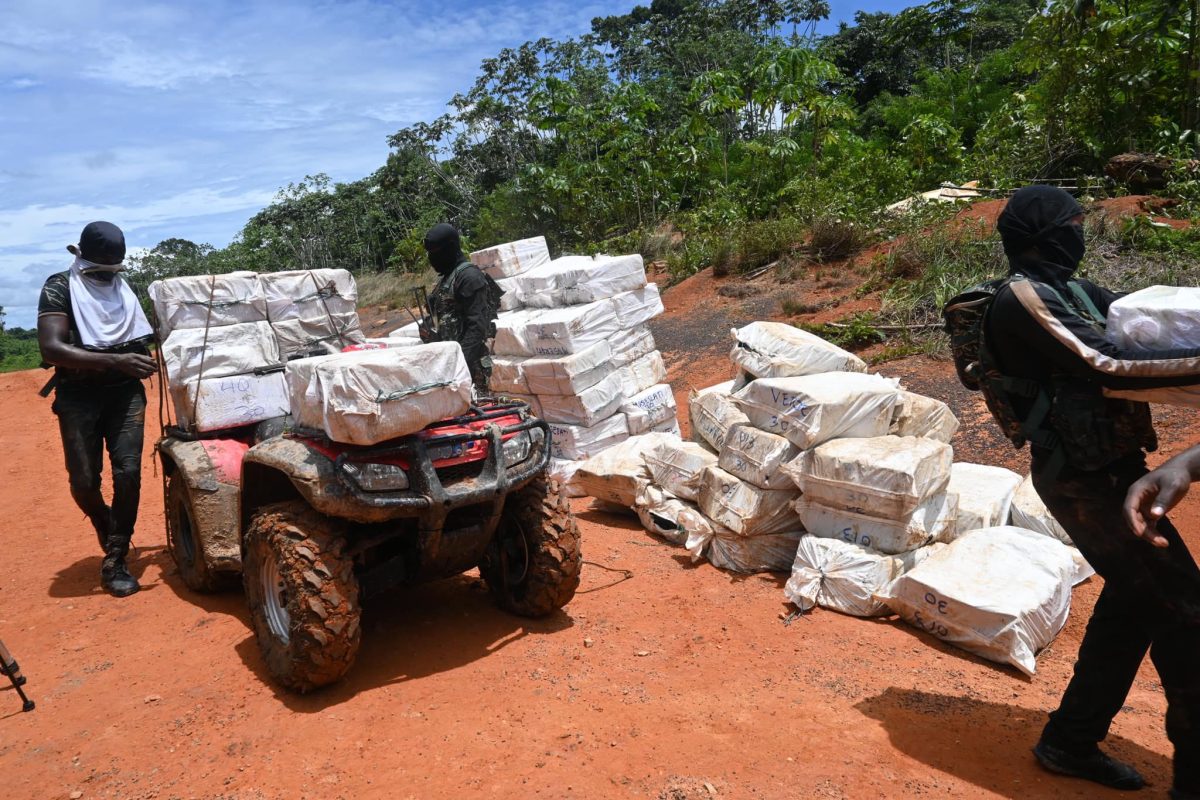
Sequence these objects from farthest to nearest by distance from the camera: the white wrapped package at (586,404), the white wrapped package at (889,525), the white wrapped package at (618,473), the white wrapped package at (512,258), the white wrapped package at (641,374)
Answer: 1. the white wrapped package at (512,258)
2. the white wrapped package at (641,374)
3. the white wrapped package at (586,404)
4. the white wrapped package at (618,473)
5. the white wrapped package at (889,525)

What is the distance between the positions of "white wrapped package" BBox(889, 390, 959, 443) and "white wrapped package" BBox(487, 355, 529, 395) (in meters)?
3.06

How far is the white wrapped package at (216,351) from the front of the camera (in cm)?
472

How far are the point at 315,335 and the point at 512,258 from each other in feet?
9.05

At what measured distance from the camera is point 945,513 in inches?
177

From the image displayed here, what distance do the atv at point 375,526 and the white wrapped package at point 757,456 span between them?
1.30 meters

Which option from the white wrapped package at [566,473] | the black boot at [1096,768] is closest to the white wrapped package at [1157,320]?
the black boot at [1096,768]

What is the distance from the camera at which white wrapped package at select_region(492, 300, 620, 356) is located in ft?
21.7

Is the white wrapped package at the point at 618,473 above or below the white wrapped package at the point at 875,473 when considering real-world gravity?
below

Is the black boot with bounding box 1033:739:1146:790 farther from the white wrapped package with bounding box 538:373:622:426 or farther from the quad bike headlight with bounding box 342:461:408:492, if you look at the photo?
the white wrapped package with bounding box 538:373:622:426

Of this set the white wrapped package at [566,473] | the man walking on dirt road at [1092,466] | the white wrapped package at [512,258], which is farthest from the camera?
the white wrapped package at [512,258]

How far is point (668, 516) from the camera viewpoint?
5.48 meters

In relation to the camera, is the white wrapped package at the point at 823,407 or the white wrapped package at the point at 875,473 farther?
the white wrapped package at the point at 823,407

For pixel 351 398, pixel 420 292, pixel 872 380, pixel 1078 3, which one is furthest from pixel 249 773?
pixel 1078 3

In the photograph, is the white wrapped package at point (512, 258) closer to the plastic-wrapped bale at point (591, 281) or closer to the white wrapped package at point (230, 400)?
the plastic-wrapped bale at point (591, 281)
